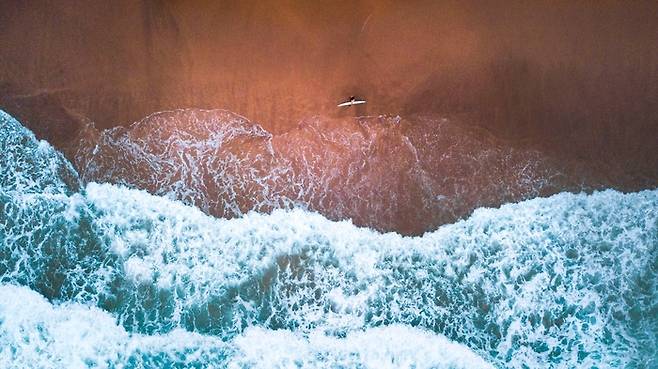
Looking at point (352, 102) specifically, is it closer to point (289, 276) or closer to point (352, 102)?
point (352, 102)

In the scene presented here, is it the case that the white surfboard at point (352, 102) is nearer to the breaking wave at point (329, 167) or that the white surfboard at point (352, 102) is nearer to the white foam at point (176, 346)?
the breaking wave at point (329, 167)

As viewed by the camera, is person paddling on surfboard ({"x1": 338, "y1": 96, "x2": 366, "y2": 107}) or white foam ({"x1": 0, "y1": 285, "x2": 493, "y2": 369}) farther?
person paddling on surfboard ({"x1": 338, "y1": 96, "x2": 366, "y2": 107})

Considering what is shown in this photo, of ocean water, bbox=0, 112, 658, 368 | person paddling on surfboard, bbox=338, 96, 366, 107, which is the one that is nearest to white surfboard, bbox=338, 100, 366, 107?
person paddling on surfboard, bbox=338, 96, 366, 107

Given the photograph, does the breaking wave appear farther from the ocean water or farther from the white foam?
the white foam

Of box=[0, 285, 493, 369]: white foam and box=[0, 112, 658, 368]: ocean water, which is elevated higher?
box=[0, 112, 658, 368]: ocean water

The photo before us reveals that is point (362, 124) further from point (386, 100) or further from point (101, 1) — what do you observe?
point (101, 1)

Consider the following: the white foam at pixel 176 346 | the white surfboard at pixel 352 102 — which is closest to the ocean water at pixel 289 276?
the white foam at pixel 176 346

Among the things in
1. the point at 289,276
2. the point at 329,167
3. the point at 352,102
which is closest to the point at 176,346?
the point at 289,276

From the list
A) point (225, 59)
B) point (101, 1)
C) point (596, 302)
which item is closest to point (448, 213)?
point (596, 302)
